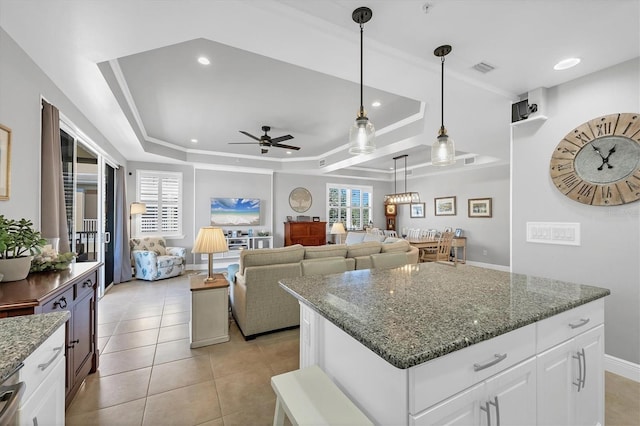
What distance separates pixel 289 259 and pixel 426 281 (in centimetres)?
173

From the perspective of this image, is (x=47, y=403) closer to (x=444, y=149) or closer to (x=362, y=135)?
(x=362, y=135)

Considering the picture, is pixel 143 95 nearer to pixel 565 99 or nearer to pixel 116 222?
pixel 116 222

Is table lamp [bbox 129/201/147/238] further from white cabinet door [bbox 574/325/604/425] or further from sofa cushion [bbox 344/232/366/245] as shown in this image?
white cabinet door [bbox 574/325/604/425]

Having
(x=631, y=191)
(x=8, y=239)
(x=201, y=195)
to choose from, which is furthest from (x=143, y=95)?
(x=631, y=191)

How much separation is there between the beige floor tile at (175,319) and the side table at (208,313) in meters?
0.78

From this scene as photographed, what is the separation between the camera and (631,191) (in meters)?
2.20

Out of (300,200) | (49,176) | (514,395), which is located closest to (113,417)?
(49,176)

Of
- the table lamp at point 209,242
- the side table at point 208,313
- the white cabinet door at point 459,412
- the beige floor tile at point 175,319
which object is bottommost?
the beige floor tile at point 175,319

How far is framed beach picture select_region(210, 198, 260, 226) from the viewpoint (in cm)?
709

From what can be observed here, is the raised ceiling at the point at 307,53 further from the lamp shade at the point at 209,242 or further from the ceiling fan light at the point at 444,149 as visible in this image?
the lamp shade at the point at 209,242

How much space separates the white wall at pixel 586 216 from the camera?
2.25 m

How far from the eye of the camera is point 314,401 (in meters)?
1.13

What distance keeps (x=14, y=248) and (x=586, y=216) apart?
14.2 ft

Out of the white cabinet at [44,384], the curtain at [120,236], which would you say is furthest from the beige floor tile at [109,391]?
the curtain at [120,236]
